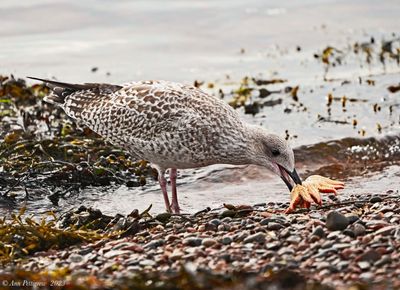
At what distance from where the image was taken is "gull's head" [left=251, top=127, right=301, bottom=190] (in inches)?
358

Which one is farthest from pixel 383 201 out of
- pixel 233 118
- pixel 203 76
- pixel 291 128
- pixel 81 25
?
pixel 81 25

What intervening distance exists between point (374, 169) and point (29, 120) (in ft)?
14.7

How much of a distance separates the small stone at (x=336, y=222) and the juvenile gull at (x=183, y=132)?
193 cm

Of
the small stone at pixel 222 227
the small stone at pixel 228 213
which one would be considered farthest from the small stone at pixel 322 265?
the small stone at pixel 228 213

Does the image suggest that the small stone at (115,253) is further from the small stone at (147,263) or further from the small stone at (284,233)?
the small stone at (284,233)

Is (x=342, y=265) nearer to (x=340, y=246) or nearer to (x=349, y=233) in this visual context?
(x=340, y=246)

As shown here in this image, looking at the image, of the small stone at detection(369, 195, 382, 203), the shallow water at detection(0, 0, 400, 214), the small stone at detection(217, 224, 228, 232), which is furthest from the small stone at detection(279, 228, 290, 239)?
the shallow water at detection(0, 0, 400, 214)

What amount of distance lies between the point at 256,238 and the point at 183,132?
8.02ft

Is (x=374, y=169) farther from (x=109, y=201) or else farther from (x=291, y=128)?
(x=109, y=201)

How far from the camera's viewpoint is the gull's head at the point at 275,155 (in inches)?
358

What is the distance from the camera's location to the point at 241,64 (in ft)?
52.6

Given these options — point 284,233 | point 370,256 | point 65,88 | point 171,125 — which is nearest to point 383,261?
point 370,256

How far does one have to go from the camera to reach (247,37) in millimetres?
17359

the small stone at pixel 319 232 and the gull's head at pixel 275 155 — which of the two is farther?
the gull's head at pixel 275 155
